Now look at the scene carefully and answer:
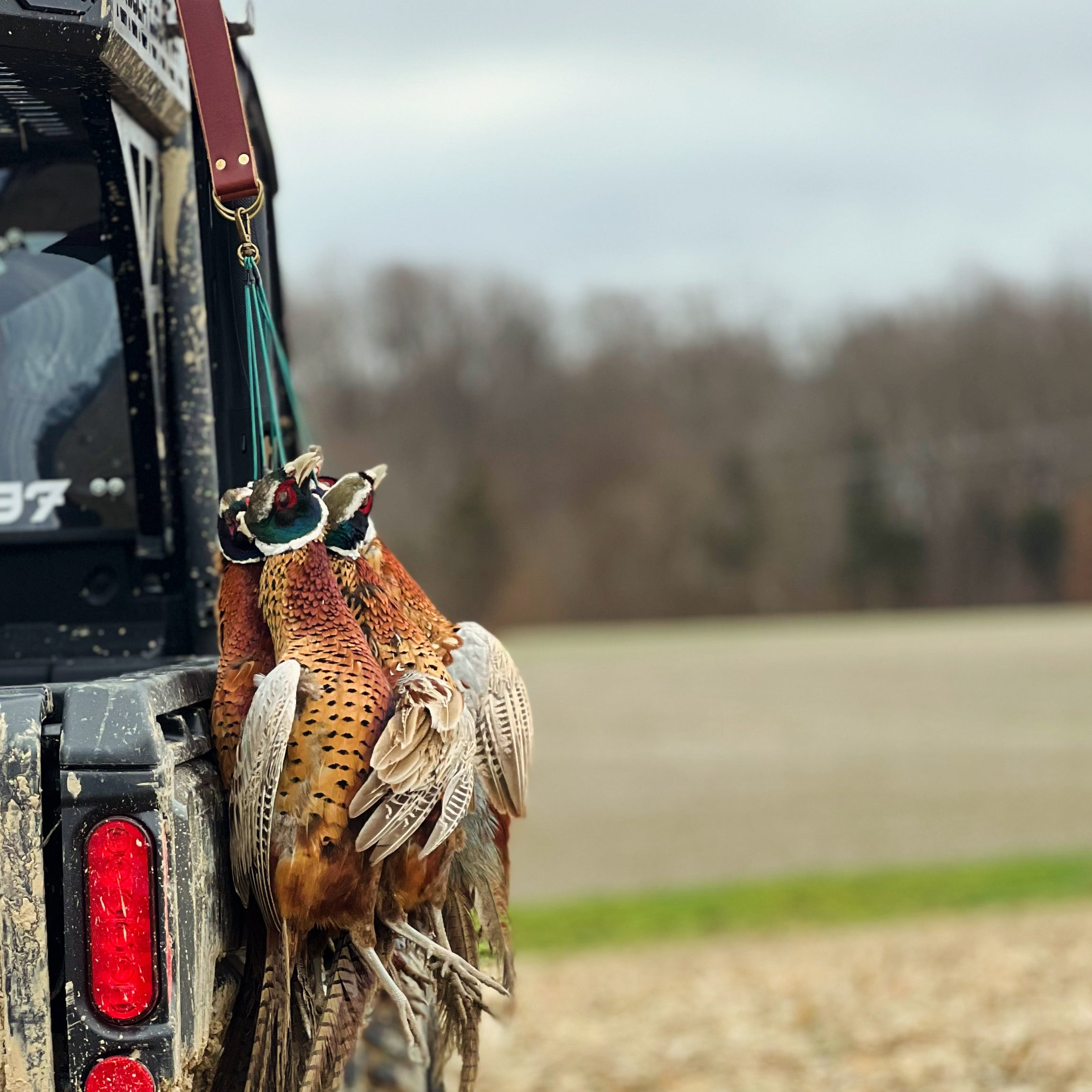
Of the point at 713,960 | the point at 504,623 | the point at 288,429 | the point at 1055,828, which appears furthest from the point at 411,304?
the point at 288,429

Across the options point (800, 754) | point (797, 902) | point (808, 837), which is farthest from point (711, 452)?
point (797, 902)

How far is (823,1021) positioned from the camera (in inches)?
261

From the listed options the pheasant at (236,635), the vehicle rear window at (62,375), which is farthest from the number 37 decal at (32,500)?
the pheasant at (236,635)

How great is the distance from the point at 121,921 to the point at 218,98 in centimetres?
131

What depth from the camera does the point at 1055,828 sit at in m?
16.2

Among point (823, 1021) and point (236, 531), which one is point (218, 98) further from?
point (823, 1021)

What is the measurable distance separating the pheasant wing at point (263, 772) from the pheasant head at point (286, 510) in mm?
251

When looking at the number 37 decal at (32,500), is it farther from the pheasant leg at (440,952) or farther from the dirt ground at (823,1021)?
the dirt ground at (823,1021)

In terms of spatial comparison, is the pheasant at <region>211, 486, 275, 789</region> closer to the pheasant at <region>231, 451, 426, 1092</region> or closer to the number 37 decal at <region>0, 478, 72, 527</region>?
the pheasant at <region>231, 451, 426, 1092</region>

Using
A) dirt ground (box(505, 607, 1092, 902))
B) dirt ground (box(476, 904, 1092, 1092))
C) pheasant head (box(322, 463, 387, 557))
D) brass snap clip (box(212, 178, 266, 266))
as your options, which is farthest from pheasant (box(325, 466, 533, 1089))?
dirt ground (box(505, 607, 1092, 902))

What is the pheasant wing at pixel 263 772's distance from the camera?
2043 mm

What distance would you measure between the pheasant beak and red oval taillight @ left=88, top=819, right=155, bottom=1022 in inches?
24.3

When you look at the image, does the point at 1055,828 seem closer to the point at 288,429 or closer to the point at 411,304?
the point at 288,429

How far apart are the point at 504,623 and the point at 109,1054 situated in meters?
50.3
